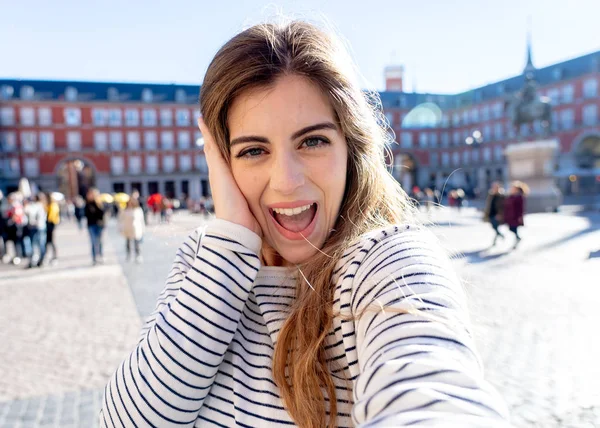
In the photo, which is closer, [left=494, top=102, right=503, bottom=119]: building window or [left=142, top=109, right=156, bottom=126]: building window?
[left=142, top=109, right=156, bottom=126]: building window

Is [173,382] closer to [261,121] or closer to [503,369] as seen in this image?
[261,121]

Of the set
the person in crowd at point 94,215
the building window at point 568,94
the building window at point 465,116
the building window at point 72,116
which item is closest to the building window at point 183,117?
the building window at point 72,116

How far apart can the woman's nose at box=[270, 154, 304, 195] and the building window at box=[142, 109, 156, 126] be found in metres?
49.4

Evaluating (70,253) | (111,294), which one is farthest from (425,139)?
(111,294)

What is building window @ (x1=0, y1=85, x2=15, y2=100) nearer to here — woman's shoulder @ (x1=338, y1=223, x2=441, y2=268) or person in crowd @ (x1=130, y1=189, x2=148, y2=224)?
person in crowd @ (x1=130, y1=189, x2=148, y2=224)

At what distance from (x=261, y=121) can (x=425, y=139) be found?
54.3 meters

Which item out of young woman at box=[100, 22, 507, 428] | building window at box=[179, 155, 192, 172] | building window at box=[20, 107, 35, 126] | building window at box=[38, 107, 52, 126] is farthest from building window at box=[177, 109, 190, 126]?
young woman at box=[100, 22, 507, 428]

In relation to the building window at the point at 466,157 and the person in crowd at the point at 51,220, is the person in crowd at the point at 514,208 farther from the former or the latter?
the building window at the point at 466,157

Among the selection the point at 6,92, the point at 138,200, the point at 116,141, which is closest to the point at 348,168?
the point at 138,200

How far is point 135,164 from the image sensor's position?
154ft

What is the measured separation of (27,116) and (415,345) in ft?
164

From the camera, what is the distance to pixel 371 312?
88 centimetres

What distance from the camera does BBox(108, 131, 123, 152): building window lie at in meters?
45.8

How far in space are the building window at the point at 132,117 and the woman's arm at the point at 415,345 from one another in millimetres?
49746
